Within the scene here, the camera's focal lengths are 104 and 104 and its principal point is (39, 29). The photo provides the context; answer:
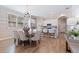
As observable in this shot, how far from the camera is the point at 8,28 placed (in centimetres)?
284

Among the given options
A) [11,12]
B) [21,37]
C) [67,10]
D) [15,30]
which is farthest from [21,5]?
[67,10]

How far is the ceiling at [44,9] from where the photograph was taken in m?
2.73

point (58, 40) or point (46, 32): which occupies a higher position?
point (46, 32)

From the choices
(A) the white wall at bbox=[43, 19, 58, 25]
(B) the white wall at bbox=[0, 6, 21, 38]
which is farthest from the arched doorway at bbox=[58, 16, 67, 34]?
(B) the white wall at bbox=[0, 6, 21, 38]

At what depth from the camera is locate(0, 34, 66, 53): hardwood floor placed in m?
2.82

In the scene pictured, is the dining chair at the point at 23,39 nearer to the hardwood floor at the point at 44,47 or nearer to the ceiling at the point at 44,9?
the hardwood floor at the point at 44,47

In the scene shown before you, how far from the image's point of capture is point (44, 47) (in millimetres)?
2943

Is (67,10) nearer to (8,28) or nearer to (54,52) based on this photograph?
(54,52)

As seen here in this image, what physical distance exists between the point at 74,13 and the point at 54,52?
1.20m

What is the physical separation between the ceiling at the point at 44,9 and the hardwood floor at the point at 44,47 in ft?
2.17

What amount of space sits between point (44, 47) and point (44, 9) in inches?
41.7

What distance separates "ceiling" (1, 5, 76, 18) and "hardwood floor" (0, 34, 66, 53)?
2.17ft


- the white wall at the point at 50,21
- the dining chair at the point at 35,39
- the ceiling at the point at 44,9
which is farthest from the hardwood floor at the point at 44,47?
the ceiling at the point at 44,9
